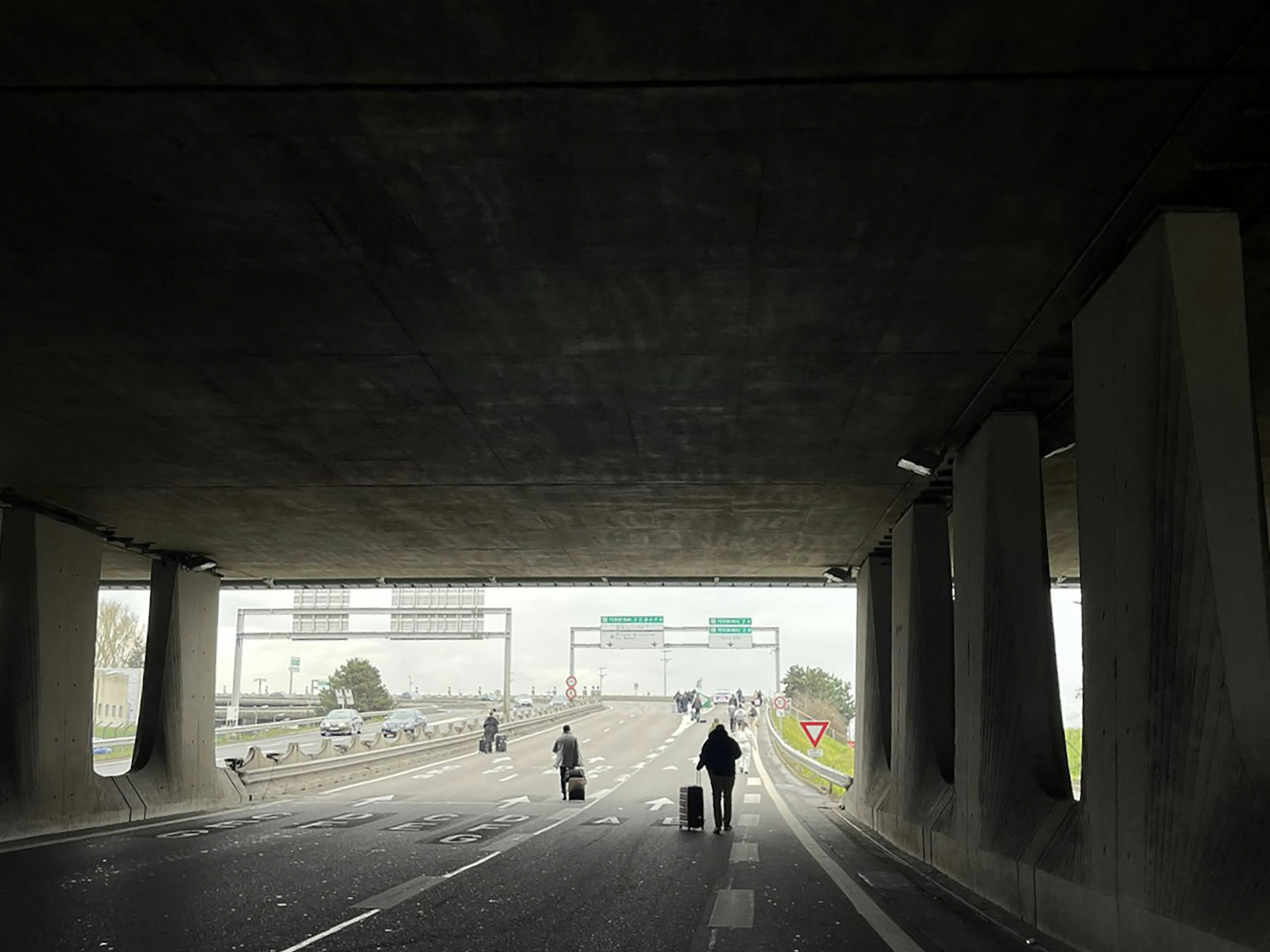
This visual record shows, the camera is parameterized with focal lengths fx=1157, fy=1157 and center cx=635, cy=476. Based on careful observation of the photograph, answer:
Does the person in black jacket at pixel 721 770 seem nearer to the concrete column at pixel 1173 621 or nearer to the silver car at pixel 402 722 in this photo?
the concrete column at pixel 1173 621

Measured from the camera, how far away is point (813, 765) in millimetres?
35000

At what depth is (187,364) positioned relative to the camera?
12367mm

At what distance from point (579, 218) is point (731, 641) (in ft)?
210

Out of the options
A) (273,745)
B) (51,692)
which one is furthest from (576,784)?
(273,745)

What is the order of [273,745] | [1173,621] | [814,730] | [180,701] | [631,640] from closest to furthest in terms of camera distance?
[1173,621] < [180,701] < [814,730] < [273,745] < [631,640]

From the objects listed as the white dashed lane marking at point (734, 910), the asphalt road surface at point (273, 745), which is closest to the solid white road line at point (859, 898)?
the white dashed lane marking at point (734, 910)

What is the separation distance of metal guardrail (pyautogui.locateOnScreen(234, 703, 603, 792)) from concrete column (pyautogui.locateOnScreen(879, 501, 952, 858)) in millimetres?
17487

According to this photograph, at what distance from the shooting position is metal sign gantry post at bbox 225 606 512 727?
60.8 metres

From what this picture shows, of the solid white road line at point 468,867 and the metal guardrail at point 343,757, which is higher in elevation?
the solid white road line at point 468,867

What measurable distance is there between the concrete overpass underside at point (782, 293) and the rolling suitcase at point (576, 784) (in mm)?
12487

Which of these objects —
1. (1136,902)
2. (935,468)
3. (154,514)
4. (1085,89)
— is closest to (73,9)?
(1085,89)

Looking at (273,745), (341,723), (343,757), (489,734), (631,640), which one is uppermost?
(631,640)

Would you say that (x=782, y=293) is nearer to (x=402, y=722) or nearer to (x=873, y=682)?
(x=873, y=682)

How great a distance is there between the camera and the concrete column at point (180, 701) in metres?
25.2
